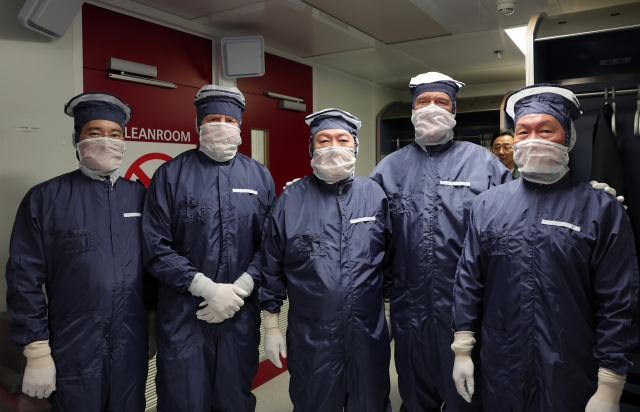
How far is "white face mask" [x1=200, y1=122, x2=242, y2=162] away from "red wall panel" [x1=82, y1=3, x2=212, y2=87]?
1.02 metres

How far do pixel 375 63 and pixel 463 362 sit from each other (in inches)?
132

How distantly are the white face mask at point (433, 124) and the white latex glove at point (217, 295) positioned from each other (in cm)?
114

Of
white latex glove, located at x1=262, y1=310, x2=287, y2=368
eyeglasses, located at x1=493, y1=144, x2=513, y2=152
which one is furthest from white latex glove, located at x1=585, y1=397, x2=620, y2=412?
eyeglasses, located at x1=493, y1=144, x2=513, y2=152

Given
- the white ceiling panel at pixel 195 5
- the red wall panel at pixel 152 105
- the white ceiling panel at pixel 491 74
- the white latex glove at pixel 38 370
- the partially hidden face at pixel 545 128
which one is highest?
the white ceiling panel at pixel 491 74

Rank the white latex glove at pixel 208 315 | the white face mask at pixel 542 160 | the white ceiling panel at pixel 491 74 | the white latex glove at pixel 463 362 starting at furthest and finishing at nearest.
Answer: the white ceiling panel at pixel 491 74
the white latex glove at pixel 208 315
the white latex glove at pixel 463 362
the white face mask at pixel 542 160

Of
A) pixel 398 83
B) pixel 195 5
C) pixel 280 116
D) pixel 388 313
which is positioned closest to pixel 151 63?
pixel 195 5

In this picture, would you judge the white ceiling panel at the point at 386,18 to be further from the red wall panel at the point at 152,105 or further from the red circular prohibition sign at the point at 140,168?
the red circular prohibition sign at the point at 140,168

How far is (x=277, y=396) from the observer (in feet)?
11.2

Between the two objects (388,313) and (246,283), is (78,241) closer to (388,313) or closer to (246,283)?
(246,283)

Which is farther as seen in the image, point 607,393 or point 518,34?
point 518,34

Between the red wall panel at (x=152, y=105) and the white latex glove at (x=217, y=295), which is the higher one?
the red wall panel at (x=152, y=105)

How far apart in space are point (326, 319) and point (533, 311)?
2.70 ft

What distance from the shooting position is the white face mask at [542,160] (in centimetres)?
169

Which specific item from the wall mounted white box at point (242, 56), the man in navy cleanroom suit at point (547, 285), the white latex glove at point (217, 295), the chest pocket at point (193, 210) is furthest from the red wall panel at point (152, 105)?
the man in navy cleanroom suit at point (547, 285)
